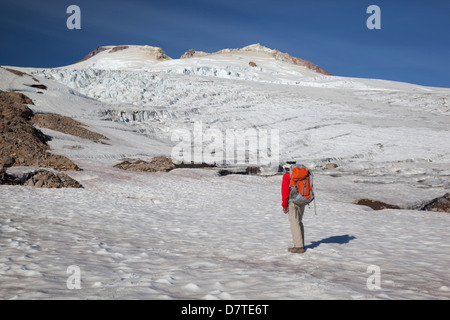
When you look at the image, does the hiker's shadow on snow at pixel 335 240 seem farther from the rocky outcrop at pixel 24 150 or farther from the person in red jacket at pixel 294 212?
the rocky outcrop at pixel 24 150

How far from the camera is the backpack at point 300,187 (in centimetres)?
742

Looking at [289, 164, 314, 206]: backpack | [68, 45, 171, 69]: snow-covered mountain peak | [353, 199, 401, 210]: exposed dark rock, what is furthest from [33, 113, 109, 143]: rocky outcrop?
[68, 45, 171, 69]: snow-covered mountain peak

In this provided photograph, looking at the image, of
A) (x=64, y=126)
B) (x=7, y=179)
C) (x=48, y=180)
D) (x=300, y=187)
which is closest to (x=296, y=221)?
(x=300, y=187)

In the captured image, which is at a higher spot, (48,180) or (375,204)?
(48,180)

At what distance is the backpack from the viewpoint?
7.42m

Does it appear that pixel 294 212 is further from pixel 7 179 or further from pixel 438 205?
pixel 438 205

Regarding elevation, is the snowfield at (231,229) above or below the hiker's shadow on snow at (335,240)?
above

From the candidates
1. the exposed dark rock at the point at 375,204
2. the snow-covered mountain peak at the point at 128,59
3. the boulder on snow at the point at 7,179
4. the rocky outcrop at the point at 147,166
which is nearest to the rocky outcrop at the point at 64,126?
the rocky outcrop at the point at 147,166

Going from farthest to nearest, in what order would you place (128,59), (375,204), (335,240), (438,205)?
(128,59)
(438,205)
(375,204)
(335,240)

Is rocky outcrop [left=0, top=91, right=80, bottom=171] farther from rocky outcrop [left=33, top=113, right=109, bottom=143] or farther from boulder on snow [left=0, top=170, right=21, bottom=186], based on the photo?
rocky outcrop [left=33, top=113, right=109, bottom=143]

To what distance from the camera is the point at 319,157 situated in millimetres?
39156

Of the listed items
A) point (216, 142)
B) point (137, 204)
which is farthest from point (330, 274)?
point (216, 142)

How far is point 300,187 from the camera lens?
7.47m
